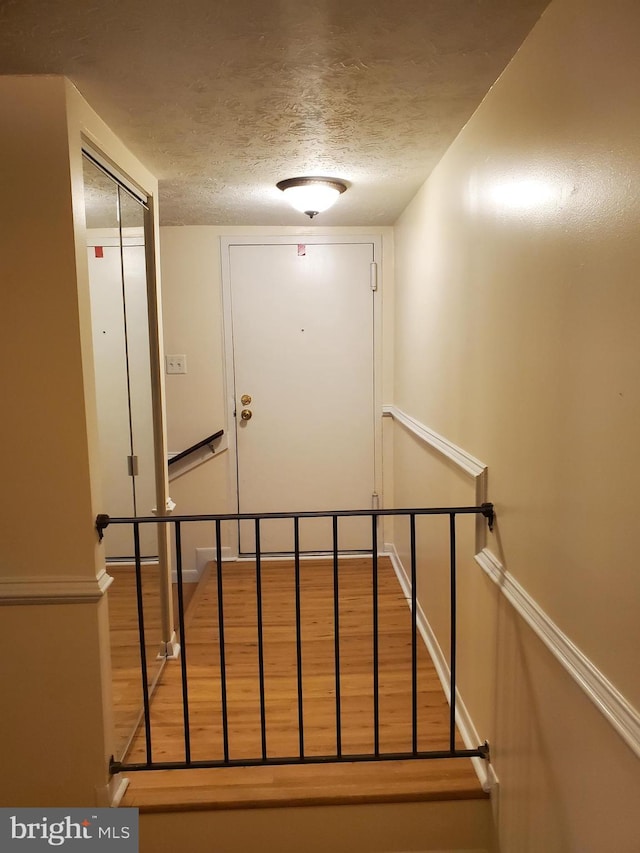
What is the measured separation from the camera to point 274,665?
8.59 ft

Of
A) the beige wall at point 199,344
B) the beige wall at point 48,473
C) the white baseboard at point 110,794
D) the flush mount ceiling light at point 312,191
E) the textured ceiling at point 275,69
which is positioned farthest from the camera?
the beige wall at point 199,344

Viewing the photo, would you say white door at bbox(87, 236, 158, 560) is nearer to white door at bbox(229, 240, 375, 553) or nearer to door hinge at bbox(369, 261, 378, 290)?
white door at bbox(229, 240, 375, 553)

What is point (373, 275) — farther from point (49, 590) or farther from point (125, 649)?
point (49, 590)

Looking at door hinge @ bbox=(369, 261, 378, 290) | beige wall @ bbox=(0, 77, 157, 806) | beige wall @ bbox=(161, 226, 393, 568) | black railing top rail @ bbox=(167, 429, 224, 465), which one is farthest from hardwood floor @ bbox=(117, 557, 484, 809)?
door hinge @ bbox=(369, 261, 378, 290)

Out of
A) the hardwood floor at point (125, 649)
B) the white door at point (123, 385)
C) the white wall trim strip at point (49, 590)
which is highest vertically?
the white door at point (123, 385)

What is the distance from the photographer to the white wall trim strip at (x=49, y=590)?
1.70 metres

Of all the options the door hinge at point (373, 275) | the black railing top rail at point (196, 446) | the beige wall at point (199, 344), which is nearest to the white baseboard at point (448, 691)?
the beige wall at point (199, 344)

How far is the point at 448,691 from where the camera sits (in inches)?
93.7

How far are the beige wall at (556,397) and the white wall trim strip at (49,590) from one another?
120cm

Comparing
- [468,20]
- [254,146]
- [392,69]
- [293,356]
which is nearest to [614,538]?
[468,20]

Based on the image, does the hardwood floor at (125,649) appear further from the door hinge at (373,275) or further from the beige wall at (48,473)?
the door hinge at (373,275)

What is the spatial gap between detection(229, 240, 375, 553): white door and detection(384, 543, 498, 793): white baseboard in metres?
0.68

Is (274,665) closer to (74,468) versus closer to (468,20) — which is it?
(74,468)

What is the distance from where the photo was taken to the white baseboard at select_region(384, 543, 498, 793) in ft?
6.00
